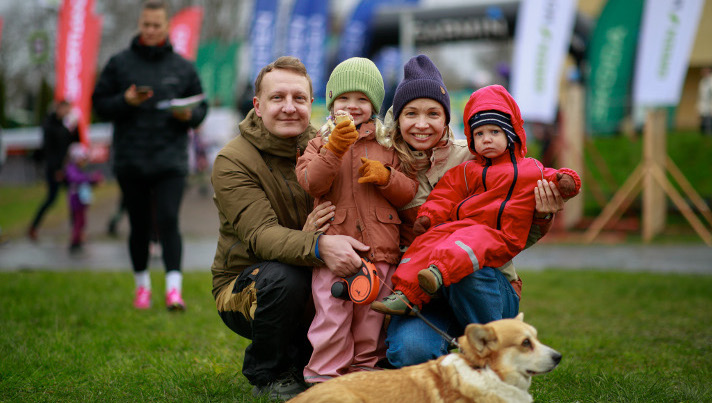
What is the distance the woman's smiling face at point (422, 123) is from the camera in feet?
11.0

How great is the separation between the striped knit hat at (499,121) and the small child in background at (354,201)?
17.5 inches

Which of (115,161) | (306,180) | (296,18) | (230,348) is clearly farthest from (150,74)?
(296,18)

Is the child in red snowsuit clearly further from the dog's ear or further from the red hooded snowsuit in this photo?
the dog's ear

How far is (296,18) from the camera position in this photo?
59.6 feet

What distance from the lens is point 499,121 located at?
10.4 feet

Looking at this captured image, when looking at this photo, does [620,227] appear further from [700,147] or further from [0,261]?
[0,261]

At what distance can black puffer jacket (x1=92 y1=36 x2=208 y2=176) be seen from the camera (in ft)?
18.4

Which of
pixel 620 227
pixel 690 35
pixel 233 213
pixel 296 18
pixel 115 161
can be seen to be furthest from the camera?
pixel 296 18

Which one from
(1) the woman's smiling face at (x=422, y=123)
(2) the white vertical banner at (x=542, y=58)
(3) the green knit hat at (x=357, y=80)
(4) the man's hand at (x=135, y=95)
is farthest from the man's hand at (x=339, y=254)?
(2) the white vertical banner at (x=542, y=58)

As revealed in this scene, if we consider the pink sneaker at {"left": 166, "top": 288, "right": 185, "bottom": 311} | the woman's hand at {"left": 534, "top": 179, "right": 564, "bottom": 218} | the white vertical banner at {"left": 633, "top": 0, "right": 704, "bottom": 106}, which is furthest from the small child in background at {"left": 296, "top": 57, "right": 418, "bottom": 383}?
the white vertical banner at {"left": 633, "top": 0, "right": 704, "bottom": 106}

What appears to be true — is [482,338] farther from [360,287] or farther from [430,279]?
[360,287]

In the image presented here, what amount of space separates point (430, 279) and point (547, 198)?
0.69 metres

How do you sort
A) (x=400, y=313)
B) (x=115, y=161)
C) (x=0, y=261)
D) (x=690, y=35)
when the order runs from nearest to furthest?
(x=400, y=313) → (x=115, y=161) → (x=0, y=261) → (x=690, y=35)

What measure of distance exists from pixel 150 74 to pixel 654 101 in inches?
340
